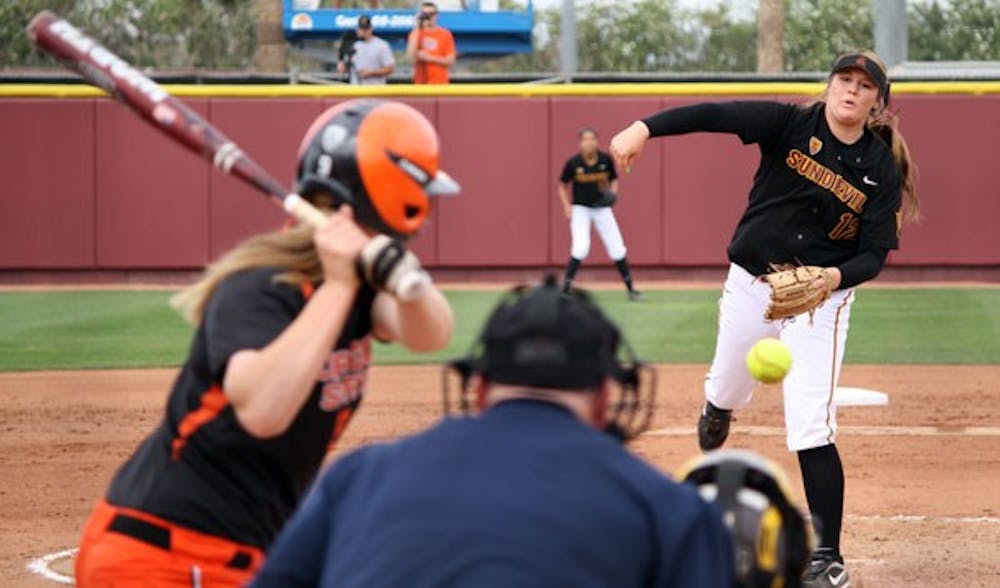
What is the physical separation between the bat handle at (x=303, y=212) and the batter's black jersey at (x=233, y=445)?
0.40 feet

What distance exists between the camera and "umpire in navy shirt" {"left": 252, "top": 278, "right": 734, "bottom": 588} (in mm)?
2602

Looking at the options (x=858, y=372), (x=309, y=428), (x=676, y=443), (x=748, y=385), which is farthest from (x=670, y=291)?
(x=309, y=428)

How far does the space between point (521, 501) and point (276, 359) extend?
33.8 inches

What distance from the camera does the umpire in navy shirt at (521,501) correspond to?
2.60 m

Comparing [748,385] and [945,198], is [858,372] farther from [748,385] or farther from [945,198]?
[945,198]

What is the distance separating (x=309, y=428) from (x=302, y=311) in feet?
0.96

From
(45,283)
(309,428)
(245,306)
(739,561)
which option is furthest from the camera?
(45,283)

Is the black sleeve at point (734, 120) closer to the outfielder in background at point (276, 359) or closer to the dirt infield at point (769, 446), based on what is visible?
the dirt infield at point (769, 446)

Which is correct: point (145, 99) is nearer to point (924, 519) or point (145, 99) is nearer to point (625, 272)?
point (924, 519)

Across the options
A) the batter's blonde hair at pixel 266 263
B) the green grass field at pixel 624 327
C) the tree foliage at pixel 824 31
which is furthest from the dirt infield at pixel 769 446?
the tree foliage at pixel 824 31

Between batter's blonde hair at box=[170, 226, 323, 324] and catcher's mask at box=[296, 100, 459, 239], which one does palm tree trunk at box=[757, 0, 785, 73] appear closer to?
catcher's mask at box=[296, 100, 459, 239]

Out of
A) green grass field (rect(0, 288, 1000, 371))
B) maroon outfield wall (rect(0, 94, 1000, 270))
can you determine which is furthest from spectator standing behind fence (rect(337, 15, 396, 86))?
green grass field (rect(0, 288, 1000, 371))

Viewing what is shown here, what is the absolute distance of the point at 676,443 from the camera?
33.4ft

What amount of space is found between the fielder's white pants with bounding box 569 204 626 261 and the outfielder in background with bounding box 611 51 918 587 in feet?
42.0
